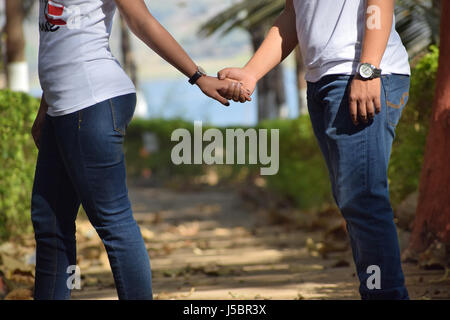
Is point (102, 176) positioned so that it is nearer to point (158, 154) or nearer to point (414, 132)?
point (414, 132)

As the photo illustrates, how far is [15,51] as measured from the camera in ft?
36.4

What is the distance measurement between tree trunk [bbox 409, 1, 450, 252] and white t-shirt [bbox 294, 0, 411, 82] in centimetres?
187

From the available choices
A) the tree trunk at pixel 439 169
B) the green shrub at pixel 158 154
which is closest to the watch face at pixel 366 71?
the tree trunk at pixel 439 169

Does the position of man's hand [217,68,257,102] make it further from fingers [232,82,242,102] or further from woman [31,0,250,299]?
woman [31,0,250,299]

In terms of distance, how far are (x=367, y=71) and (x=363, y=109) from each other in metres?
0.14

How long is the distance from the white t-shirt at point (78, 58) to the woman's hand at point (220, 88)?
41cm

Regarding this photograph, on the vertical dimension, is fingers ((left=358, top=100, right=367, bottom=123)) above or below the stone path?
above

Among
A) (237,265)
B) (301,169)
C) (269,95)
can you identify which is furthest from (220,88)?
(269,95)

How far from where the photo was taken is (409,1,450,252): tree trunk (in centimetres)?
443

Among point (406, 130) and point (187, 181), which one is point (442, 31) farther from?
point (187, 181)

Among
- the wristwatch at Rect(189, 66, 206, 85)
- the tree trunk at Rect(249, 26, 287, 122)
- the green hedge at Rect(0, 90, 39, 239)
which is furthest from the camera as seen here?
the tree trunk at Rect(249, 26, 287, 122)

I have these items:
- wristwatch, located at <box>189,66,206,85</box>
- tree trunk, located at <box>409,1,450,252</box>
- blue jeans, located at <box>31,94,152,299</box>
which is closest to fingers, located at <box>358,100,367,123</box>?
wristwatch, located at <box>189,66,206,85</box>
